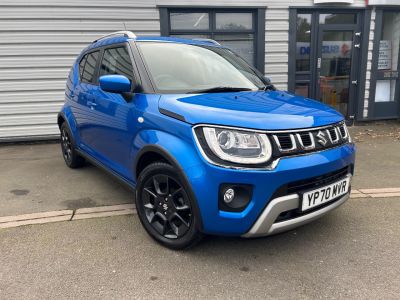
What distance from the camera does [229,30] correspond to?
7.61 meters

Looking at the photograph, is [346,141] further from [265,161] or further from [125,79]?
[125,79]

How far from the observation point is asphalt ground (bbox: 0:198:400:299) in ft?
8.13

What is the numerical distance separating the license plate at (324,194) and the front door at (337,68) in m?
5.60

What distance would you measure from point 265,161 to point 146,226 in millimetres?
1288

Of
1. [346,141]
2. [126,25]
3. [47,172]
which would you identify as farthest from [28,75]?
[346,141]

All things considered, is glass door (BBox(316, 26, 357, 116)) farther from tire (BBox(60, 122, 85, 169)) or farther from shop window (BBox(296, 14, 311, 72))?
tire (BBox(60, 122, 85, 169))

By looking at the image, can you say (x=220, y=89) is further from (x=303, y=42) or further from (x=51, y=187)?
(x=303, y=42)

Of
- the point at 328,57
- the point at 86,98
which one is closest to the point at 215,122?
the point at 86,98

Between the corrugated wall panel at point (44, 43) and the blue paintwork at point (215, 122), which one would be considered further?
the corrugated wall panel at point (44, 43)

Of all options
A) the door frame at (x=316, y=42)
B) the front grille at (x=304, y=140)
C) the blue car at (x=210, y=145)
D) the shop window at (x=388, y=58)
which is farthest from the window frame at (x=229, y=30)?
the front grille at (x=304, y=140)

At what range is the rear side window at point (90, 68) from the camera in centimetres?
434

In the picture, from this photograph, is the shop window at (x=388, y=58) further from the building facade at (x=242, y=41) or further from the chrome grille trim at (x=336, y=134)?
the chrome grille trim at (x=336, y=134)

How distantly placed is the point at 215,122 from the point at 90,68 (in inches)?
99.5

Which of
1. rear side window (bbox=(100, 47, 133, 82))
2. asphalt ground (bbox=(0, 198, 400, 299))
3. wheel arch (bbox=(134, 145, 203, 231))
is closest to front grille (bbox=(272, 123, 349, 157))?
wheel arch (bbox=(134, 145, 203, 231))
